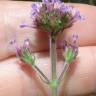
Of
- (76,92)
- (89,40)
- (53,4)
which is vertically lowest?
(76,92)

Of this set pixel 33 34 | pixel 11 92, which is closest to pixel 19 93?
pixel 11 92

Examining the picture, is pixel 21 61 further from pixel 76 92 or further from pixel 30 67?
pixel 76 92

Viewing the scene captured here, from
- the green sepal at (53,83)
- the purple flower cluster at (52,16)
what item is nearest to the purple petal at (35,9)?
the purple flower cluster at (52,16)

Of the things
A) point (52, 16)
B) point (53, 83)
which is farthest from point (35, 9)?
point (53, 83)

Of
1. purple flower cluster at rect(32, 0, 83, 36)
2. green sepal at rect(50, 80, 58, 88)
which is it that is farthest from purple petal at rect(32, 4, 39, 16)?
green sepal at rect(50, 80, 58, 88)

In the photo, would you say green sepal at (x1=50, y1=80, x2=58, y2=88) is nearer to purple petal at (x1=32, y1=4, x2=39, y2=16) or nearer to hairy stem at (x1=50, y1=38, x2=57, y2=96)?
hairy stem at (x1=50, y1=38, x2=57, y2=96)

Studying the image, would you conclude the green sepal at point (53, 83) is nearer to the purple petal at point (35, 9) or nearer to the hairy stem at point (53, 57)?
the hairy stem at point (53, 57)

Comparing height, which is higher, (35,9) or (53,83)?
(35,9)

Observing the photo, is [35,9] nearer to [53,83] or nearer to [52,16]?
[52,16]
